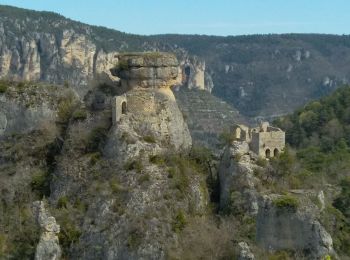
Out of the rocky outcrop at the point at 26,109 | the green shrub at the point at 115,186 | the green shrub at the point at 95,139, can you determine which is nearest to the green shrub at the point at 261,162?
the green shrub at the point at 115,186

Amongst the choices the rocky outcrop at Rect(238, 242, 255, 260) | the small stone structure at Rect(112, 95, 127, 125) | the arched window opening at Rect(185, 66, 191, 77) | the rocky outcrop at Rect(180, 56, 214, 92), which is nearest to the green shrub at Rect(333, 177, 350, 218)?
the rocky outcrop at Rect(238, 242, 255, 260)

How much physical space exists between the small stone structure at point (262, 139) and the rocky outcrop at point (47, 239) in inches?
289

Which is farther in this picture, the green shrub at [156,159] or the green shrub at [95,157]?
the green shrub at [95,157]

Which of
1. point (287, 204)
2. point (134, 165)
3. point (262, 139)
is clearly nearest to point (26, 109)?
point (134, 165)

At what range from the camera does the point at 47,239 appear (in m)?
31.6

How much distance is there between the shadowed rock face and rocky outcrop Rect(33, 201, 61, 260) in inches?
246

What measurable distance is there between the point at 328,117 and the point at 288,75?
127 meters

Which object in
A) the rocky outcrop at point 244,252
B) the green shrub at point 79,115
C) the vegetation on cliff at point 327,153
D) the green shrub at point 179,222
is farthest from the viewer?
the green shrub at point 79,115

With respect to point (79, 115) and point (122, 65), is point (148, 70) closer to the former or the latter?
point (122, 65)

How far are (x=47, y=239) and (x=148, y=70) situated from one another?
7441 mm

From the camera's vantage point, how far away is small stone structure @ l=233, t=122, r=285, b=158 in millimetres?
33406

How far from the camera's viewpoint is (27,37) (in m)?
148

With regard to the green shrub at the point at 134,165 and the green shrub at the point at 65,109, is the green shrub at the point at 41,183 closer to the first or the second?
the green shrub at the point at 65,109

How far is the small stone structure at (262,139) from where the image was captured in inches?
1315
